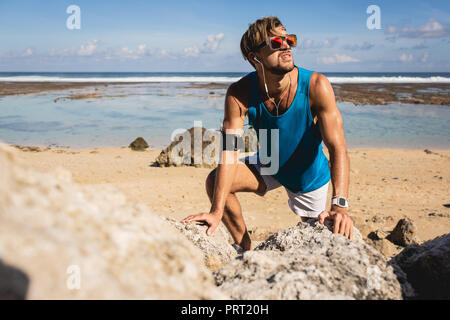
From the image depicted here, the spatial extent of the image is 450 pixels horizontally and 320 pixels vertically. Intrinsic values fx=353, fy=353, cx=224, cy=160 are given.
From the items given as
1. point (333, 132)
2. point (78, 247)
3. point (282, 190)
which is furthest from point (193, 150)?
point (78, 247)

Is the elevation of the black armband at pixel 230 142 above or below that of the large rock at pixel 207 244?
above

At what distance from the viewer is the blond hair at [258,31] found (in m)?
2.93

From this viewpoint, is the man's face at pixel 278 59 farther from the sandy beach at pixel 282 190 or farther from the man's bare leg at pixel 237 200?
the sandy beach at pixel 282 190

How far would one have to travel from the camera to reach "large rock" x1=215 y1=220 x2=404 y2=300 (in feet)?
5.06

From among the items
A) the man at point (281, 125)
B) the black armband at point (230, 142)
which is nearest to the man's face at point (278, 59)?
the man at point (281, 125)

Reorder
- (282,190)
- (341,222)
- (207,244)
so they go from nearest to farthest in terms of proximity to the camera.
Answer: (341,222)
(207,244)
(282,190)

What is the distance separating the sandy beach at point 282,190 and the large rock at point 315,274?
2494mm

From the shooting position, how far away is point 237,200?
10.4 feet

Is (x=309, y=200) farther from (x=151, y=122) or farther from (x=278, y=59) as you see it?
(x=151, y=122)

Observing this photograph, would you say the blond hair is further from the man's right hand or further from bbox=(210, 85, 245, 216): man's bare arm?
the man's right hand

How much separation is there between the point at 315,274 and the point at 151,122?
1236 centimetres

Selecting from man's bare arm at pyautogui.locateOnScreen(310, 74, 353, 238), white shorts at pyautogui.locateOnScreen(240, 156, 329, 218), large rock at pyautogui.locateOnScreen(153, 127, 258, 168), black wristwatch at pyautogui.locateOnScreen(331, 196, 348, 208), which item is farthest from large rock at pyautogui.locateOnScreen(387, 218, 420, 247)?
large rock at pyautogui.locateOnScreen(153, 127, 258, 168)

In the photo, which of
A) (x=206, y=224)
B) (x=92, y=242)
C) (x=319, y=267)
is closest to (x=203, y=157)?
(x=206, y=224)
